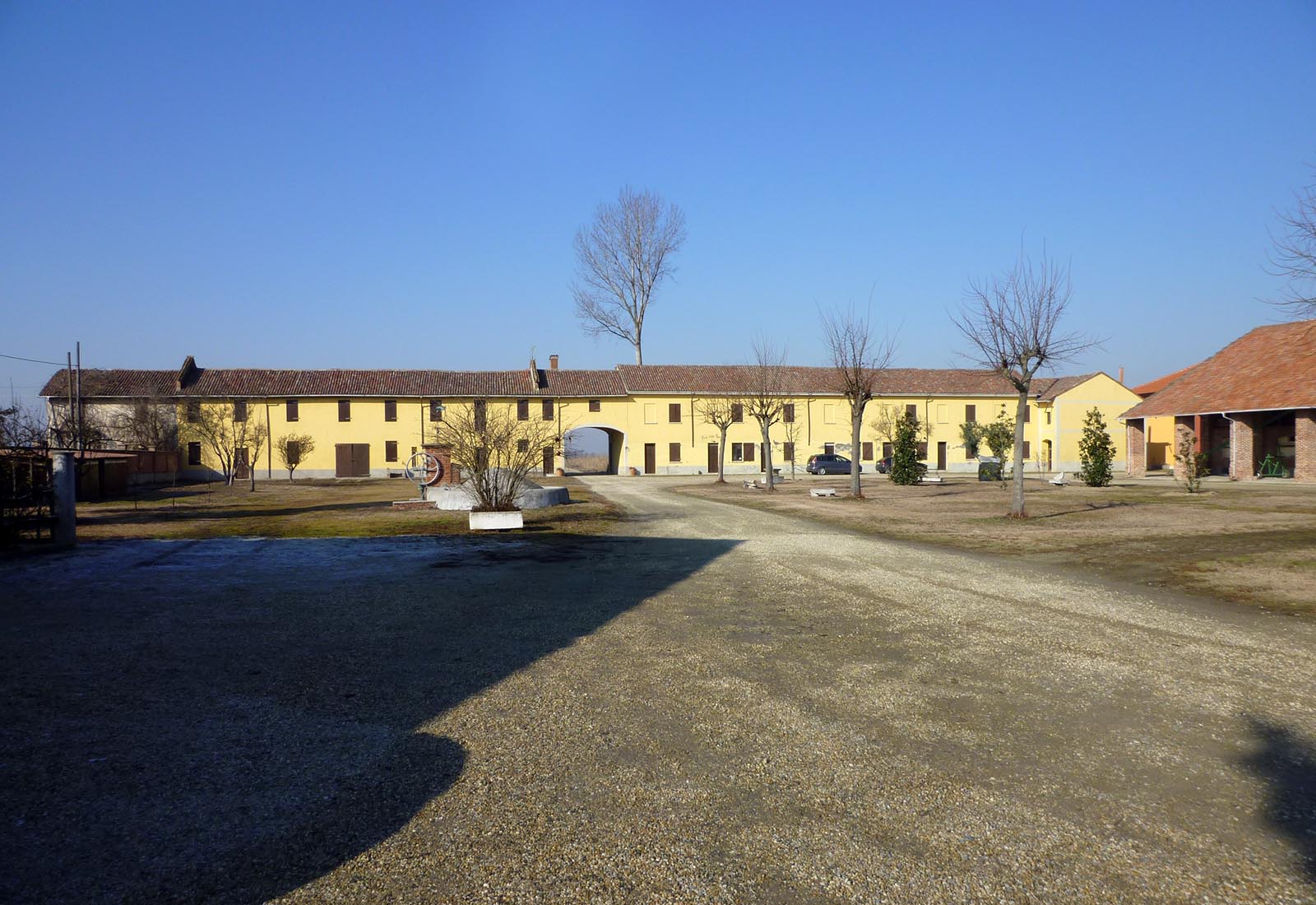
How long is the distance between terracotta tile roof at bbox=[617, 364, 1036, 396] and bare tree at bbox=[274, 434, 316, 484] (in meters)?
19.1

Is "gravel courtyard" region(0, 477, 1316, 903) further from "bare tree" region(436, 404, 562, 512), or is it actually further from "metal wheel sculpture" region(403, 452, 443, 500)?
"metal wheel sculpture" region(403, 452, 443, 500)

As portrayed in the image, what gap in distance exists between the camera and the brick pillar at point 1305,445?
30.2m

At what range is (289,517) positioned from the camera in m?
20.1

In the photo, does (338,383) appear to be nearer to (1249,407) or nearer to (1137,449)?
(1137,449)

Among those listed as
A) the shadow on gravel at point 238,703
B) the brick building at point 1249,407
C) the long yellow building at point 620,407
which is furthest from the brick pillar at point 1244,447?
the shadow on gravel at point 238,703

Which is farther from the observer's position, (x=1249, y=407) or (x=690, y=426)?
(x=690, y=426)

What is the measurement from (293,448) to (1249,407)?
44327 millimetres

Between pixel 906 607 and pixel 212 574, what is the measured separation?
28.8 feet

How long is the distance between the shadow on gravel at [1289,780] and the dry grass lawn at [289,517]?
12150mm

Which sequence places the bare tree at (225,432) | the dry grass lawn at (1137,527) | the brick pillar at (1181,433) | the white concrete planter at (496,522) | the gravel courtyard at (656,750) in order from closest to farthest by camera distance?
1. the gravel courtyard at (656,750)
2. the dry grass lawn at (1137,527)
3. the white concrete planter at (496,522)
4. the brick pillar at (1181,433)
5. the bare tree at (225,432)

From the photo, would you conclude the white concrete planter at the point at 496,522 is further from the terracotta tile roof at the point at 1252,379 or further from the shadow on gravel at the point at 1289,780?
the terracotta tile roof at the point at 1252,379

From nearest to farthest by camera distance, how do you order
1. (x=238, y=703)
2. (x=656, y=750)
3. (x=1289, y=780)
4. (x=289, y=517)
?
(x=1289, y=780)
(x=656, y=750)
(x=238, y=703)
(x=289, y=517)

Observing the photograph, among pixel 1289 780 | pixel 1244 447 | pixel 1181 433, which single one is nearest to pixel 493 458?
pixel 1289 780

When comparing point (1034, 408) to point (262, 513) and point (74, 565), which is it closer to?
point (262, 513)
